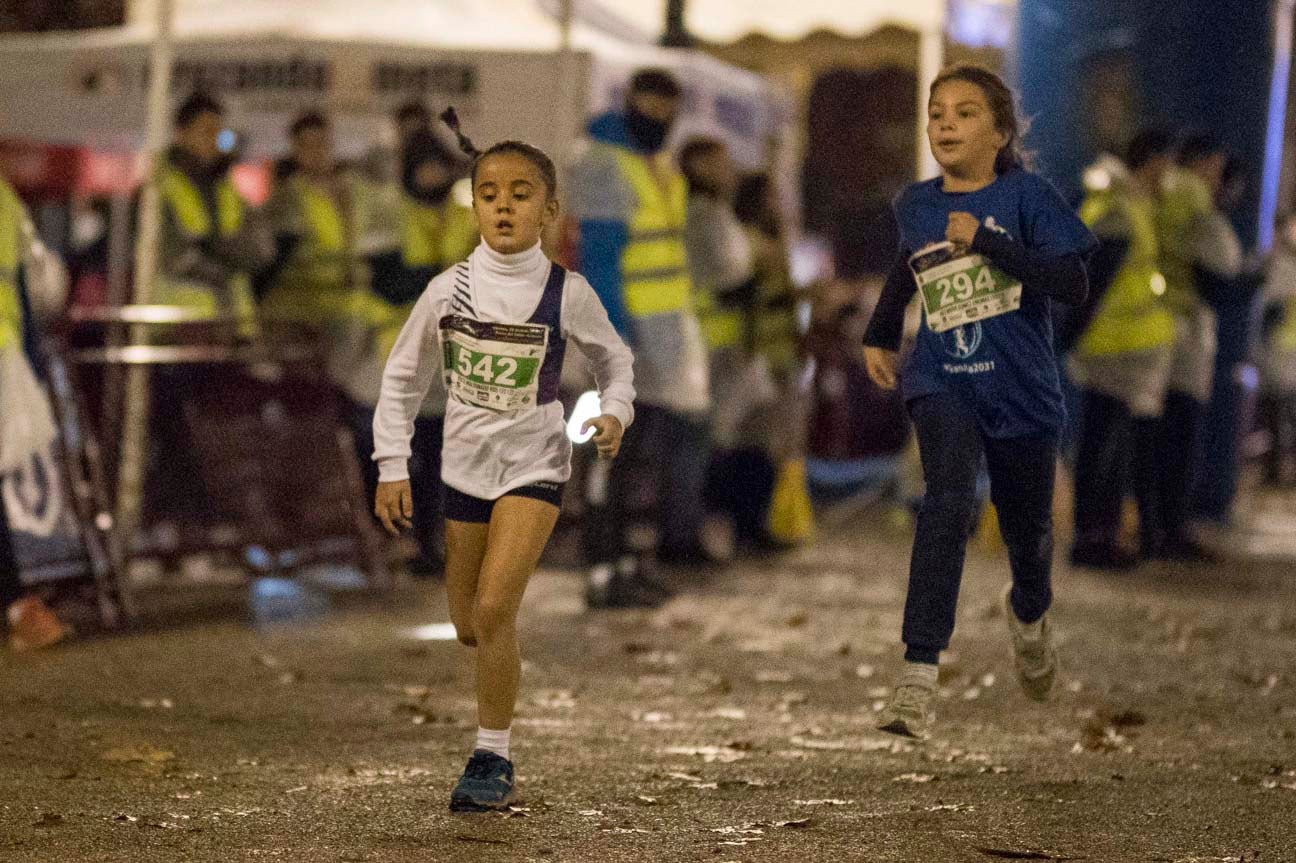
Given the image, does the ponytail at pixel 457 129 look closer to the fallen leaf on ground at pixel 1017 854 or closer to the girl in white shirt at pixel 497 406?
the girl in white shirt at pixel 497 406

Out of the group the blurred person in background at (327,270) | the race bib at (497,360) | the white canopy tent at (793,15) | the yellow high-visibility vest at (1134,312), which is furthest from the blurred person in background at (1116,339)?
the race bib at (497,360)

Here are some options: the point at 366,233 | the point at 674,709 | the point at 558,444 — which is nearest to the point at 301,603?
the point at 366,233

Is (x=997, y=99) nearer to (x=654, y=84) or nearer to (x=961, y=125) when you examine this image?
(x=961, y=125)

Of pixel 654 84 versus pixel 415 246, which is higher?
pixel 654 84

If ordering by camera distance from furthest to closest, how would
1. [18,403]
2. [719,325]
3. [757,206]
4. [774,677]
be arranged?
[757,206] < [719,325] < [18,403] < [774,677]

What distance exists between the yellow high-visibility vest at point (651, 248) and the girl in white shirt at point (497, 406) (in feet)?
13.9

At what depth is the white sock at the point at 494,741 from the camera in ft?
18.8

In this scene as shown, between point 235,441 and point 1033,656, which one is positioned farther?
point 235,441

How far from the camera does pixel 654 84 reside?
9883mm

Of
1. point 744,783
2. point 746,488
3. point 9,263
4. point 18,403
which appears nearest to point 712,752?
point 744,783

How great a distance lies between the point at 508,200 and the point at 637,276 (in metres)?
4.49

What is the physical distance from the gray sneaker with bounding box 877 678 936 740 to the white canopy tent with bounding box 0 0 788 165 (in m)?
7.10

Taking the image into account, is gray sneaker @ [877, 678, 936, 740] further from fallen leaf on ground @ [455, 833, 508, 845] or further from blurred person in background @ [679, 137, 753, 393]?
blurred person in background @ [679, 137, 753, 393]

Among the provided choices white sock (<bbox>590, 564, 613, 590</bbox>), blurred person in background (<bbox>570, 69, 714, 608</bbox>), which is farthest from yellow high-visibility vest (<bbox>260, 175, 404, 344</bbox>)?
white sock (<bbox>590, 564, 613, 590</bbox>)
